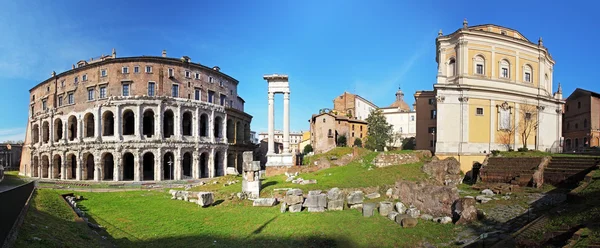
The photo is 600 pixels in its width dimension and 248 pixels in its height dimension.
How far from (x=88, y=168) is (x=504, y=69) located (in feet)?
193

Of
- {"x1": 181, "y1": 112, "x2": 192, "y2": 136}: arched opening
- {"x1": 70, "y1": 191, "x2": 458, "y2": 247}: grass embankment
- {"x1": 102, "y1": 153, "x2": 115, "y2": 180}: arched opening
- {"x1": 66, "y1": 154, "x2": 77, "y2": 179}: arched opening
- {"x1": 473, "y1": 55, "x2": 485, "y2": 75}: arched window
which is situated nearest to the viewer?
{"x1": 70, "y1": 191, "x2": 458, "y2": 247}: grass embankment

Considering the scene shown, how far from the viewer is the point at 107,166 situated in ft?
143

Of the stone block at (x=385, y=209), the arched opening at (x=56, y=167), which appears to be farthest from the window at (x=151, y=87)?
the stone block at (x=385, y=209)

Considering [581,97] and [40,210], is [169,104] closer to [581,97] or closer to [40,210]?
[40,210]

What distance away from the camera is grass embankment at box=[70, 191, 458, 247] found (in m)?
11.7

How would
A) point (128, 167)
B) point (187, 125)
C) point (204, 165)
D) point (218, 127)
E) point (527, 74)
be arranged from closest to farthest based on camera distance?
point (527, 74) → point (128, 167) → point (187, 125) → point (204, 165) → point (218, 127)

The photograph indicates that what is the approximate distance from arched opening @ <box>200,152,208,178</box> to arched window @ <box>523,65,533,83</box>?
43.7 metres

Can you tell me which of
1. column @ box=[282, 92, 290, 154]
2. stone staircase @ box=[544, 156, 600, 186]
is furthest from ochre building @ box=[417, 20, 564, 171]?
column @ box=[282, 92, 290, 154]

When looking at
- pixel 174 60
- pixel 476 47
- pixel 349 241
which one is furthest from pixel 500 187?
pixel 174 60

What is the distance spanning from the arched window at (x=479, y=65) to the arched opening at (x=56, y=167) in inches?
2373

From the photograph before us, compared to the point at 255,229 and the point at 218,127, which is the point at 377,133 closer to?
the point at 218,127

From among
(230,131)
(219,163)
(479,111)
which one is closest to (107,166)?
(219,163)

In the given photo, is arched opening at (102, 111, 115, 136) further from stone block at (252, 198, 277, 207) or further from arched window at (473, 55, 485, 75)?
arched window at (473, 55, 485, 75)

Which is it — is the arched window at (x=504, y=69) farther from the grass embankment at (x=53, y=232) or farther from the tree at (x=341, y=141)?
the grass embankment at (x=53, y=232)
